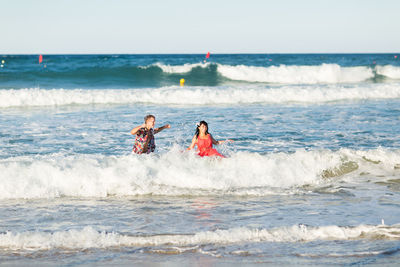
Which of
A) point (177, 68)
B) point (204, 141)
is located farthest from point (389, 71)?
point (204, 141)

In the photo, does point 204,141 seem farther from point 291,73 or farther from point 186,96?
point 291,73

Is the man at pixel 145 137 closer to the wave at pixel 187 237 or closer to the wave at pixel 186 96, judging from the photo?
the wave at pixel 187 237

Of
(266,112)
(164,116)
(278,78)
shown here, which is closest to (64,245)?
(164,116)

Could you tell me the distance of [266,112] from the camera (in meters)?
16.9

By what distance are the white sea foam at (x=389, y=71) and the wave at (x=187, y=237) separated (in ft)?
116

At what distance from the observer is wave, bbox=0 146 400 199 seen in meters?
7.65

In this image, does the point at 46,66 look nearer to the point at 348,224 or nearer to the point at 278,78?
the point at 278,78

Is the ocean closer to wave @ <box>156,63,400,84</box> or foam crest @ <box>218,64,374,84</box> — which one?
foam crest @ <box>218,64,374,84</box>

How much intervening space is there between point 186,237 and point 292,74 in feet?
103

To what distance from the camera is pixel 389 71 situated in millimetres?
38688

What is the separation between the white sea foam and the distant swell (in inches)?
1392

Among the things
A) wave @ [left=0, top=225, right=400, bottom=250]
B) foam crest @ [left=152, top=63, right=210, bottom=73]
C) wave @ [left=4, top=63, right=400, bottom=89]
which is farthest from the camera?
foam crest @ [left=152, top=63, right=210, bottom=73]

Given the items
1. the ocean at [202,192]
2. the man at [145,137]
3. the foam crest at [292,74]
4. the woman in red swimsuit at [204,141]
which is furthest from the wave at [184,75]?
the woman in red swimsuit at [204,141]

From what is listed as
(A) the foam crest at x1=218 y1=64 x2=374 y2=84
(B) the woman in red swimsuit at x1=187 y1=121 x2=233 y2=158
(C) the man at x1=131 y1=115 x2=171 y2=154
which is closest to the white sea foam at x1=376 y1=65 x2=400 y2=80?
(A) the foam crest at x1=218 y1=64 x2=374 y2=84
